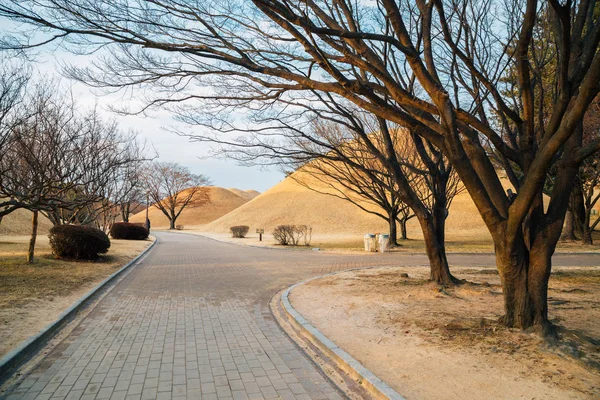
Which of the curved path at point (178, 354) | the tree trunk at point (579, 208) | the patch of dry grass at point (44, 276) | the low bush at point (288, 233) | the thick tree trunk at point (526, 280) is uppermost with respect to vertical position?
the tree trunk at point (579, 208)

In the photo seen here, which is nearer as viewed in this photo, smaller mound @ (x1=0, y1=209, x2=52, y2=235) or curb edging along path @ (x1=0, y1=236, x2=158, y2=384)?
curb edging along path @ (x1=0, y1=236, x2=158, y2=384)

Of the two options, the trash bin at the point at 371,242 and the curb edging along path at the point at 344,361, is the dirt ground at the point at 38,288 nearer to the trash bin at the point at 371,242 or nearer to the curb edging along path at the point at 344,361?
the curb edging along path at the point at 344,361

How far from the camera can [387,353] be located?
5.28m

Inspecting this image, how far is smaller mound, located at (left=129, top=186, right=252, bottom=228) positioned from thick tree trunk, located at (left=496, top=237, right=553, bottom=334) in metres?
92.7

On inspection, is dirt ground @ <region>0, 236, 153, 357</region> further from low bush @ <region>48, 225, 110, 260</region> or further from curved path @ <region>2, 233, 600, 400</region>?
curved path @ <region>2, 233, 600, 400</region>

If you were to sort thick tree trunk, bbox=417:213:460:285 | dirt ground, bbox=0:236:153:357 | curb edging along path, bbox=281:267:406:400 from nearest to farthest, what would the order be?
1. curb edging along path, bbox=281:267:406:400
2. dirt ground, bbox=0:236:153:357
3. thick tree trunk, bbox=417:213:460:285

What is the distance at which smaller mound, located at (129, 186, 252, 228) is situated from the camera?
100 metres

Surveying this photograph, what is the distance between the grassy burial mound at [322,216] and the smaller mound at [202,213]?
107 ft

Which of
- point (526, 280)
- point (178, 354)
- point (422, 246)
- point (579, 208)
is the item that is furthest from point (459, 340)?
point (579, 208)

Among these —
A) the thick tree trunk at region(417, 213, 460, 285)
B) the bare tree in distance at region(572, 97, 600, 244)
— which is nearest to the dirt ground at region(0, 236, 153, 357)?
the thick tree trunk at region(417, 213, 460, 285)

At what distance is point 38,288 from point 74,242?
18.7 ft

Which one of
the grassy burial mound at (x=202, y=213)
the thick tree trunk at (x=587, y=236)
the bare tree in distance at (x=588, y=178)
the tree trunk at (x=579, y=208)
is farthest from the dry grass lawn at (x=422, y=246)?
the grassy burial mound at (x=202, y=213)

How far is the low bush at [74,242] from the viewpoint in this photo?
49.2 ft

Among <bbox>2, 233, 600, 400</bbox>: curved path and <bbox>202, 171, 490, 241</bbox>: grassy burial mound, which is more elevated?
<bbox>202, 171, 490, 241</bbox>: grassy burial mound
